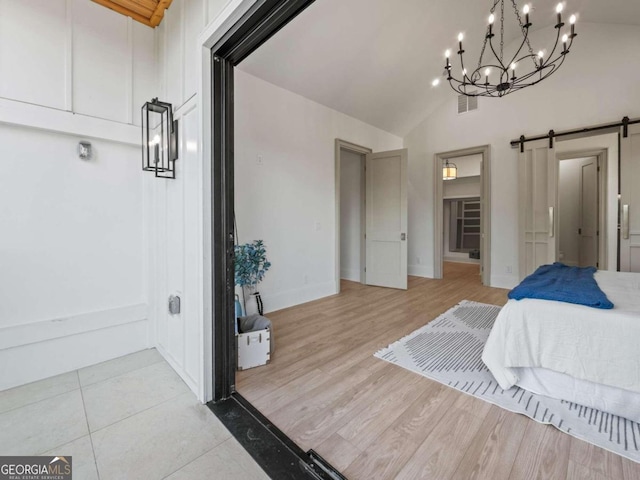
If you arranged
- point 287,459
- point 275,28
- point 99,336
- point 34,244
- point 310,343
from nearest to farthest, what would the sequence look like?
point 287,459 → point 275,28 → point 34,244 → point 99,336 → point 310,343

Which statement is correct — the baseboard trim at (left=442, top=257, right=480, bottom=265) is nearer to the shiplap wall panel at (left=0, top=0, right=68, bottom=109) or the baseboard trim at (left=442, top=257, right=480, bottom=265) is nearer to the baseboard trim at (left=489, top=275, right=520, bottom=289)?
the baseboard trim at (left=489, top=275, right=520, bottom=289)

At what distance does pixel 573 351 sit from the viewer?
1.66 meters

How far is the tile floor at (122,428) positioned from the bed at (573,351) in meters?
1.71

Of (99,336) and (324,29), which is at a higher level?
(324,29)

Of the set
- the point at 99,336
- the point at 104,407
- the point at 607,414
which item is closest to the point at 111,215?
the point at 99,336

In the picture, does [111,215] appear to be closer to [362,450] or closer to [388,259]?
[362,450]

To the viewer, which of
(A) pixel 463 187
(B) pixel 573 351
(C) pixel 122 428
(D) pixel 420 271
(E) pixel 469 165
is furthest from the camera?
(A) pixel 463 187

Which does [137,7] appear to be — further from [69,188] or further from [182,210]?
[182,210]

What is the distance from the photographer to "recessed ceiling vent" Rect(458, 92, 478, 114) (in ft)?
16.2

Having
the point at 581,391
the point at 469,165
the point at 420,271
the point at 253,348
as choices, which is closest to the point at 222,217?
the point at 253,348

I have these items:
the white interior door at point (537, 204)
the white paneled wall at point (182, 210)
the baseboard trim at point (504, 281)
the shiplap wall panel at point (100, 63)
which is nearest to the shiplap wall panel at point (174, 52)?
the white paneled wall at point (182, 210)

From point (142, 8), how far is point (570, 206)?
6738 mm

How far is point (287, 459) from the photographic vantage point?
1.28 m

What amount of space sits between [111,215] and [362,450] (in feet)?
8.19
